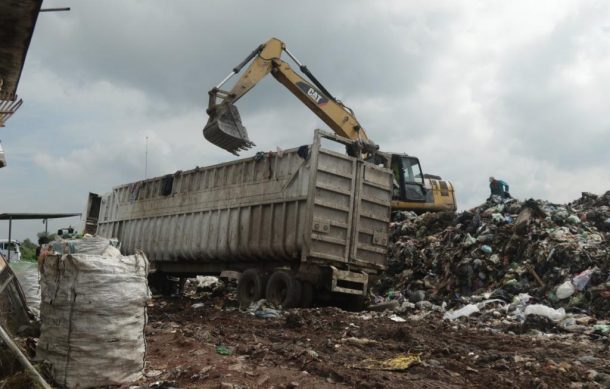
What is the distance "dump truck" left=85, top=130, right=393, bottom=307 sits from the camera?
9016 mm

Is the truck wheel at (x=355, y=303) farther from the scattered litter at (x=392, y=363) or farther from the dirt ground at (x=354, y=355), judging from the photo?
the scattered litter at (x=392, y=363)

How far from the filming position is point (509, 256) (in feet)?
37.0

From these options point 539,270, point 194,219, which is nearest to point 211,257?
point 194,219

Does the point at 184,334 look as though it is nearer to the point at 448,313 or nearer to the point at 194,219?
the point at 448,313

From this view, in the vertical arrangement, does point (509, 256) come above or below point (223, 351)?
above

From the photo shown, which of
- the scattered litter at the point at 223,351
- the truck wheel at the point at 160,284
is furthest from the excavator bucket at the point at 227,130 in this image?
the scattered litter at the point at 223,351

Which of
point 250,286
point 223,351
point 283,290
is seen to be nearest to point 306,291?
point 283,290

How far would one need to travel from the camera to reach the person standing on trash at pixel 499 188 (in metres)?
15.9

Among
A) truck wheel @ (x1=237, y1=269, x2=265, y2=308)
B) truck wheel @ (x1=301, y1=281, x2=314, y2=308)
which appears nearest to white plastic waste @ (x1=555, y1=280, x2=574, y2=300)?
truck wheel @ (x1=301, y1=281, x2=314, y2=308)

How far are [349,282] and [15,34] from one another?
20.2ft

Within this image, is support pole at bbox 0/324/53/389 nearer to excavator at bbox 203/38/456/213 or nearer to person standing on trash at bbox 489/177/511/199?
excavator at bbox 203/38/456/213

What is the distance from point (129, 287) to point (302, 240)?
5151 mm

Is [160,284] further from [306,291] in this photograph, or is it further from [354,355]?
[354,355]

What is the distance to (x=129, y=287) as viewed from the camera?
12.8 ft
